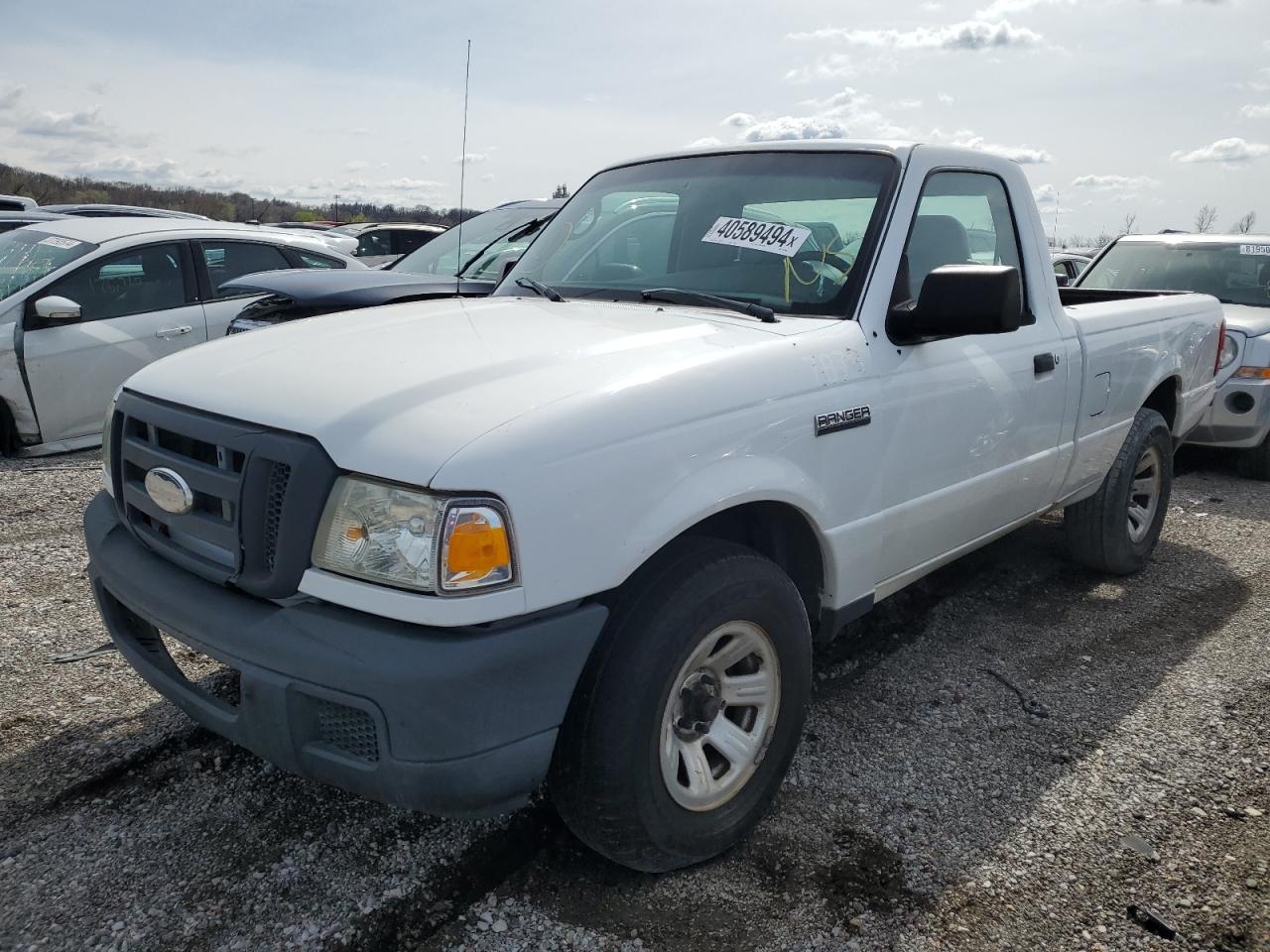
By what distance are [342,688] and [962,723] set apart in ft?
7.48

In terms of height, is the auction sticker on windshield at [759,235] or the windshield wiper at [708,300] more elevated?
the auction sticker on windshield at [759,235]

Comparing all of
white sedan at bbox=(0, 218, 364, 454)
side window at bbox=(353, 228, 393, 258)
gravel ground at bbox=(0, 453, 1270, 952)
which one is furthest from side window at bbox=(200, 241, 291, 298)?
side window at bbox=(353, 228, 393, 258)

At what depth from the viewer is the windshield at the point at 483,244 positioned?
275 inches

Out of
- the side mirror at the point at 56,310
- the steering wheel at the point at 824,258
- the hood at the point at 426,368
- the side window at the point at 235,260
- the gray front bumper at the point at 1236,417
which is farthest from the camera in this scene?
the side window at the point at 235,260

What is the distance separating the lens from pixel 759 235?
315cm

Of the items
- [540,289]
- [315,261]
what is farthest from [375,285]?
[315,261]

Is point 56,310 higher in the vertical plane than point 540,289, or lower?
lower

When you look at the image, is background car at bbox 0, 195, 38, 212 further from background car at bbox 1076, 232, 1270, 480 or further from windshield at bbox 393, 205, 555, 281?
background car at bbox 1076, 232, 1270, 480

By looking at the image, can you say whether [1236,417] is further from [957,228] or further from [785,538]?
[785,538]

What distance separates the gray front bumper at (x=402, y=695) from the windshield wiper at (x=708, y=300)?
1.15m

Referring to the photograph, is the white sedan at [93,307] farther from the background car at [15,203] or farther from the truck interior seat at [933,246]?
the background car at [15,203]

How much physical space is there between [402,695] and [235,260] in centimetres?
654

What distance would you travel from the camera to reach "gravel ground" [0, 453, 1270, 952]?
7.63 ft

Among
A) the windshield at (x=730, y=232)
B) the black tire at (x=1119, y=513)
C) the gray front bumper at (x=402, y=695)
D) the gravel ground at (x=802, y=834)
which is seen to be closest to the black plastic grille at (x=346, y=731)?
the gray front bumper at (x=402, y=695)
